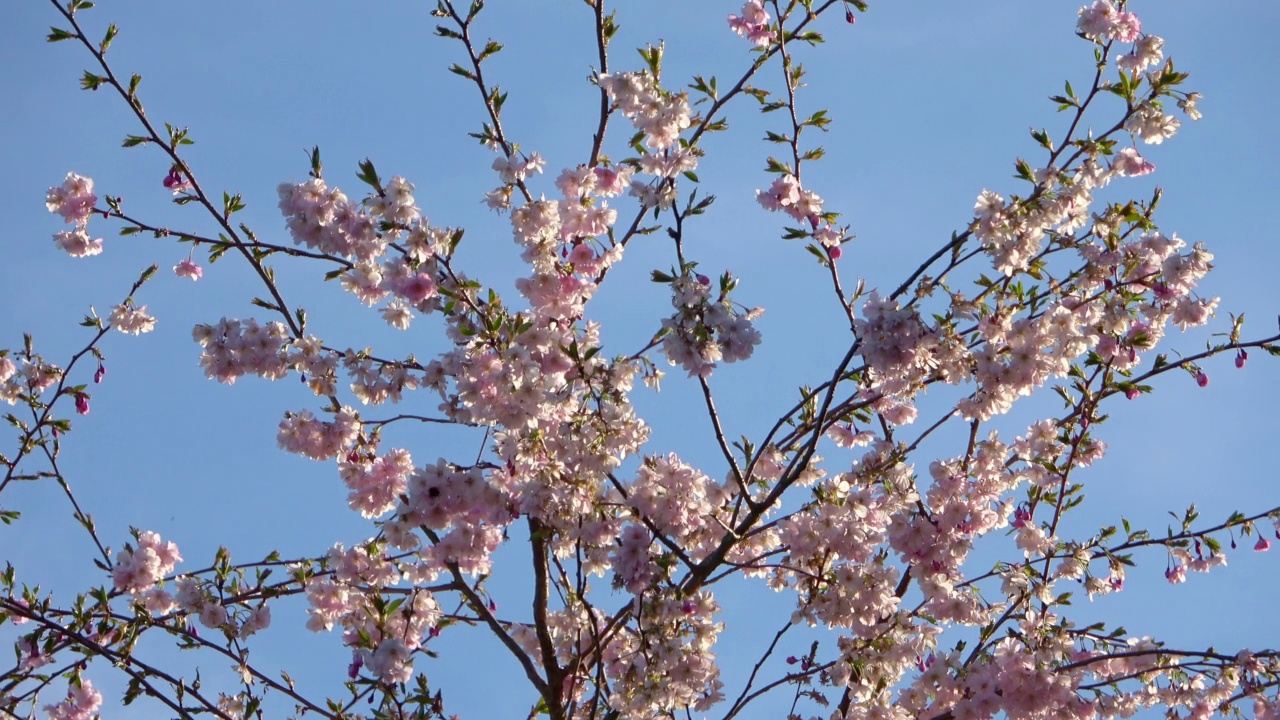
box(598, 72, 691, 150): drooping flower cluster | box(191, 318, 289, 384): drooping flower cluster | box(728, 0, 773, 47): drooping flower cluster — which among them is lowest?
box(191, 318, 289, 384): drooping flower cluster

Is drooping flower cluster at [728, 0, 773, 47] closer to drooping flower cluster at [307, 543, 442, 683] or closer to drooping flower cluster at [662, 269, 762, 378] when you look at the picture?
drooping flower cluster at [662, 269, 762, 378]

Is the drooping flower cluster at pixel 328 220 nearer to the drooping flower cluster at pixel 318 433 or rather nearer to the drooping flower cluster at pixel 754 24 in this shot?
the drooping flower cluster at pixel 318 433

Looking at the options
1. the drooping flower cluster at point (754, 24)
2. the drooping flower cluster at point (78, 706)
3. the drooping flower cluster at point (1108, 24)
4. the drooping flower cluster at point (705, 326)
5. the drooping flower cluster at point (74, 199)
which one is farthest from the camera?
the drooping flower cluster at point (78, 706)

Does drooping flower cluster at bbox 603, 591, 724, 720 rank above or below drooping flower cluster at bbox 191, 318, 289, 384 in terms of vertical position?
below

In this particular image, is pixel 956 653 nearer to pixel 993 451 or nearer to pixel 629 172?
pixel 993 451

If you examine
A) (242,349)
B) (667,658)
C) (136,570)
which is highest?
(242,349)

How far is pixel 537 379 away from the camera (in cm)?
519

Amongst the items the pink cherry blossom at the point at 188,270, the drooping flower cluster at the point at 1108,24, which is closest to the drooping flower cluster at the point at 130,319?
the pink cherry blossom at the point at 188,270

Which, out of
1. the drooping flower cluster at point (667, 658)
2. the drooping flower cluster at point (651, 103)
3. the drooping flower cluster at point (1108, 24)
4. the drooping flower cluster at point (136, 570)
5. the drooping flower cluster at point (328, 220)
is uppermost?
the drooping flower cluster at point (1108, 24)

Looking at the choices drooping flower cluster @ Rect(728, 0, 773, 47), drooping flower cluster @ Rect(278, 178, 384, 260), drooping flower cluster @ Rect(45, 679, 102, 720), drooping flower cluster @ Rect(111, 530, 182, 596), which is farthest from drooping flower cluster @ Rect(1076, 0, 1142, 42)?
drooping flower cluster @ Rect(45, 679, 102, 720)

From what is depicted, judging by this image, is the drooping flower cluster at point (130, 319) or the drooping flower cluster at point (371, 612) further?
the drooping flower cluster at point (130, 319)

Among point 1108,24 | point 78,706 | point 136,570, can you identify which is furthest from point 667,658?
point 78,706

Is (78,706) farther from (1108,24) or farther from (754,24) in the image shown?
(1108,24)

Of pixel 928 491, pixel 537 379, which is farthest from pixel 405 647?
pixel 928 491
